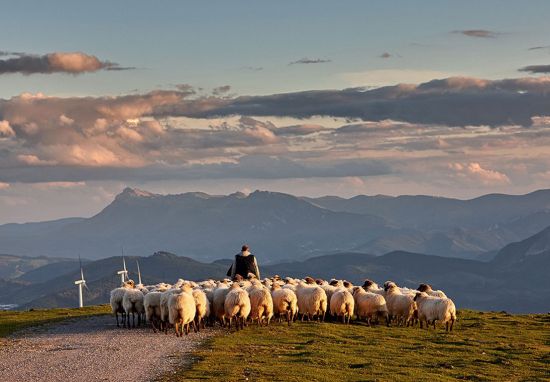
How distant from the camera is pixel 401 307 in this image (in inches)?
1987

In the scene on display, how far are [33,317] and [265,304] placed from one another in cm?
2023

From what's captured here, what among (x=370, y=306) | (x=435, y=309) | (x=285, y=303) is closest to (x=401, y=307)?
(x=370, y=306)

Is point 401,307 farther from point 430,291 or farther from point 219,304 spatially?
→ point 219,304

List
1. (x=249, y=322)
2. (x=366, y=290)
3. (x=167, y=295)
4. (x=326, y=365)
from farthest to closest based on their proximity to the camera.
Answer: (x=366, y=290), (x=249, y=322), (x=167, y=295), (x=326, y=365)

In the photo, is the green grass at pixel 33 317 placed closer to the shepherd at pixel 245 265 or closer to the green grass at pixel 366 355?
the shepherd at pixel 245 265

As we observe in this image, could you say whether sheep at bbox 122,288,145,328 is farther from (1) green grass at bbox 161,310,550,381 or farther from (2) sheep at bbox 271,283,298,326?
(2) sheep at bbox 271,283,298,326

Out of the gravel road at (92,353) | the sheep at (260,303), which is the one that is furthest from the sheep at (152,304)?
the sheep at (260,303)

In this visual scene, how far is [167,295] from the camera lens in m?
44.2

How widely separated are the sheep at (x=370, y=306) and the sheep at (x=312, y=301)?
2375mm

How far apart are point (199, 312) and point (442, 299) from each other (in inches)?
567

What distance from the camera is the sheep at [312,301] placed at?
48.8m

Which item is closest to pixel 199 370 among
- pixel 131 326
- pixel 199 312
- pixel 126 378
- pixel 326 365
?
pixel 126 378

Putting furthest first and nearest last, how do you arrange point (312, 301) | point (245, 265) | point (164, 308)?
point (245, 265) < point (312, 301) < point (164, 308)

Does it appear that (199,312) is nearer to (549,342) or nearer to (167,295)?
(167,295)
